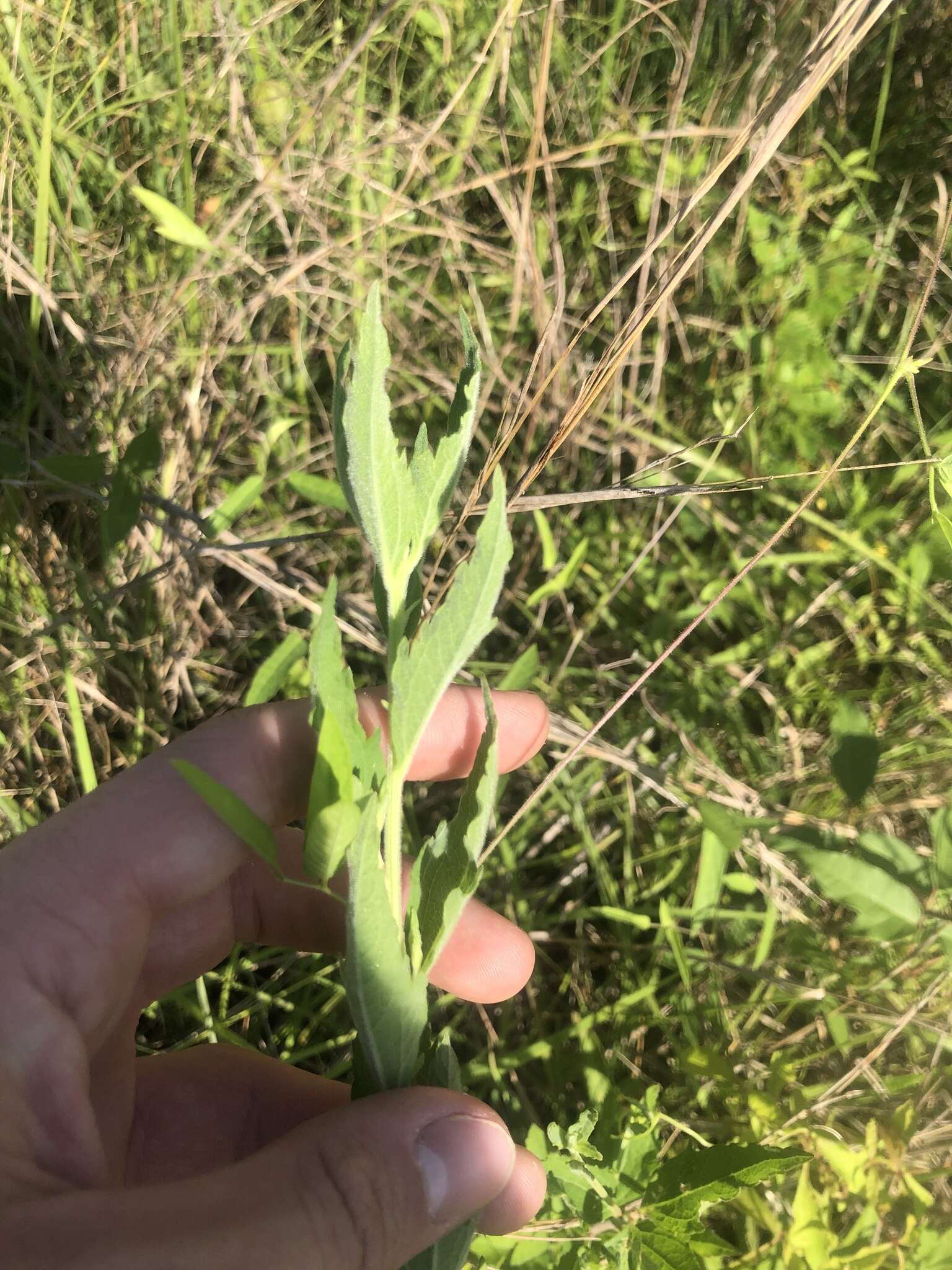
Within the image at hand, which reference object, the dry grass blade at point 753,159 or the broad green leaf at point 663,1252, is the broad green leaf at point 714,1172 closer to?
the broad green leaf at point 663,1252

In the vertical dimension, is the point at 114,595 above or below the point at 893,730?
above

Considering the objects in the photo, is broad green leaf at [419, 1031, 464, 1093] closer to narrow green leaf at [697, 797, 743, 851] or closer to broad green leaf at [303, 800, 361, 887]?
broad green leaf at [303, 800, 361, 887]

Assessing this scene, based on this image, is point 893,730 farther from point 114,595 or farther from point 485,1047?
point 114,595

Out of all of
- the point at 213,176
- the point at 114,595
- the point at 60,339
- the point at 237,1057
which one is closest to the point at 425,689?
the point at 237,1057

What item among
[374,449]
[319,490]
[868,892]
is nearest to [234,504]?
[319,490]

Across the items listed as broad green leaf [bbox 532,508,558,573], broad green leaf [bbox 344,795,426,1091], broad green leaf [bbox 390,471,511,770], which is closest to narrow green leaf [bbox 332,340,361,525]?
broad green leaf [bbox 390,471,511,770]

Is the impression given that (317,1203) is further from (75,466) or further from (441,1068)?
(75,466)
